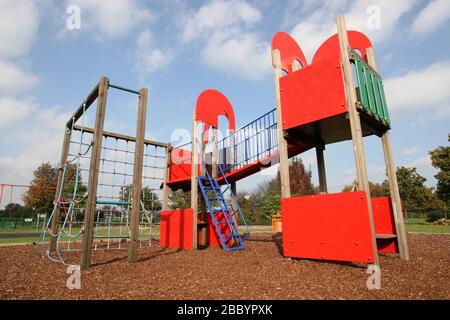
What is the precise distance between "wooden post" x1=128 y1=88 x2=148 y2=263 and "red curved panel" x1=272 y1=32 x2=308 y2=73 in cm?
341

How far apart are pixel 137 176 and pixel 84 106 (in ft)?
8.23

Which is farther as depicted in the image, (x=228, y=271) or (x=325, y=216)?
(x=325, y=216)

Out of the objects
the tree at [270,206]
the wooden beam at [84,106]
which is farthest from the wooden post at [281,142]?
the tree at [270,206]

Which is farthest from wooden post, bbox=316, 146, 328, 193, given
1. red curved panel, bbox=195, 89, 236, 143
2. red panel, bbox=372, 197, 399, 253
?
red curved panel, bbox=195, 89, 236, 143

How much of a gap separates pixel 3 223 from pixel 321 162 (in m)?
32.2

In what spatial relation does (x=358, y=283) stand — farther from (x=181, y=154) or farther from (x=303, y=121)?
(x=181, y=154)

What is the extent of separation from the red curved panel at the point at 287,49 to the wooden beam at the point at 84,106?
169 inches

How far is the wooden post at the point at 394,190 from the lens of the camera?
5.37 meters

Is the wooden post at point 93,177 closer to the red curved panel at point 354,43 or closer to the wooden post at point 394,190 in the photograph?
the red curved panel at point 354,43

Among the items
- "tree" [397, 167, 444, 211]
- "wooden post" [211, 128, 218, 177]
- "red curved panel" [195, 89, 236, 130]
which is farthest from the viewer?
"tree" [397, 167, 444, 211]

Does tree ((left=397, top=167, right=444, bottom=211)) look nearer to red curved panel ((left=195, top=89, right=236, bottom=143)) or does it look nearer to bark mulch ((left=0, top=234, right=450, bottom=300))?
red curved panel ((left=195, top=89, right=236, bottom=143))

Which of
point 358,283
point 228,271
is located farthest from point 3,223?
point 358,283

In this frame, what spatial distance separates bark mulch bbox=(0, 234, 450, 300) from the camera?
3.06m

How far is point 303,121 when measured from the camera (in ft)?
18.2
